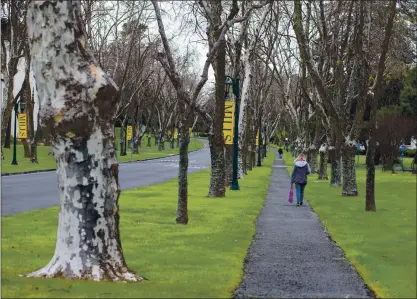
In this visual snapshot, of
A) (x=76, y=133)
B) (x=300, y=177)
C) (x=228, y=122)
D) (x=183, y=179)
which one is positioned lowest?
(x=300, y=177)

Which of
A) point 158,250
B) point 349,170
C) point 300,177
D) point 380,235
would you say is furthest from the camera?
point 349,170

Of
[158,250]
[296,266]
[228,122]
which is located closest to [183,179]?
[158,250]

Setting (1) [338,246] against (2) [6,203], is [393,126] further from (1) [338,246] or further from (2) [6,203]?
(1) [338,246]

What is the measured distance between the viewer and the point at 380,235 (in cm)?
1391

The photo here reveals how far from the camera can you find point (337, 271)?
1030 cm

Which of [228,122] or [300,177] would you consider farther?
[228,122]

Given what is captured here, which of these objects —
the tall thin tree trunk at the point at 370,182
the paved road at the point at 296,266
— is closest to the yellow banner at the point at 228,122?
the tall thin tree trunk at the point at 370,182

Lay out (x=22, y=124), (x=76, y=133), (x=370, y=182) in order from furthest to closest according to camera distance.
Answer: (x=22, y=124) → (x=370, y=182) → (x=76, y=133)

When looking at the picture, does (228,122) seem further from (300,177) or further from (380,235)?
(380,235)

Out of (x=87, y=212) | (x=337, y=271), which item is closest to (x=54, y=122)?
(x=87, y=212)

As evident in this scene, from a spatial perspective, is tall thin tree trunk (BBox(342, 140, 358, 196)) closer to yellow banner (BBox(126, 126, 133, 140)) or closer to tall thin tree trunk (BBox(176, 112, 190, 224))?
tall thin tree trunk (BBox(176, 112, 190, 224))

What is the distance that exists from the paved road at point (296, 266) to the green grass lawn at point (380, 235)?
9.9 inches

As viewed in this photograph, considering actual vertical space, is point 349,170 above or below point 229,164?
above

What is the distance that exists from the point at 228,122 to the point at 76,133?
721 inches
